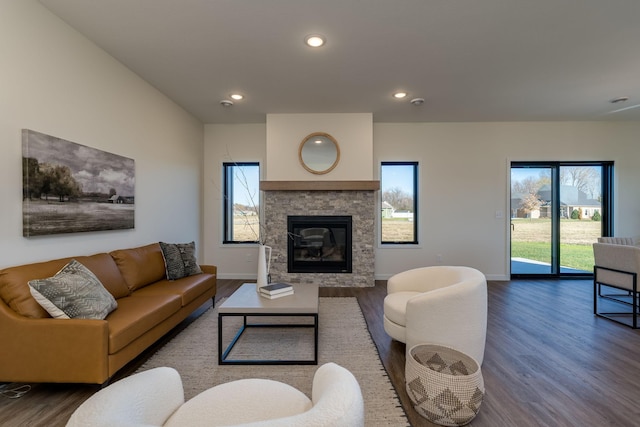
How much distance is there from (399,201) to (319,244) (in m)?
1.69

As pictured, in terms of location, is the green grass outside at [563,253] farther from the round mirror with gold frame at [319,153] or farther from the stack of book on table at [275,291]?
the stack of book on table at [275,291]

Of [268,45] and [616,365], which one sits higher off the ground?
[268,45]

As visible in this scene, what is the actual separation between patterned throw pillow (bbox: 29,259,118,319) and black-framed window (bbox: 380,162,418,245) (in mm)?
4161

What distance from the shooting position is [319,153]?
15.2ft

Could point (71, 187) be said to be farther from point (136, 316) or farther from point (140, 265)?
point (136, 316)

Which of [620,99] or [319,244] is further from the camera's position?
[319,244]

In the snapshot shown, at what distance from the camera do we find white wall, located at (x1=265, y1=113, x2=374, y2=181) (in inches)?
182

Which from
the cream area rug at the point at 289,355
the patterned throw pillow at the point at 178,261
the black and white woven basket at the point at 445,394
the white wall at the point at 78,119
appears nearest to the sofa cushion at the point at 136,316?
the cream area rug at the point at 289,355

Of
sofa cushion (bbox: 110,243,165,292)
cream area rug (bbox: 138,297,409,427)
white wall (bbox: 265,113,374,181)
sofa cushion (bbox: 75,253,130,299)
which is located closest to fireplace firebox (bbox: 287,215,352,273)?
white wall (bbox: 265,113,374,181)

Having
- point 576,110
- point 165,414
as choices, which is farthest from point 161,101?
point 576,110

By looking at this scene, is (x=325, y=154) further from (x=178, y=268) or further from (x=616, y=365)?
(x=616, y=365)

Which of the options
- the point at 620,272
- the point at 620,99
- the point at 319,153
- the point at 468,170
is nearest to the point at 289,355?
the point at 319,153

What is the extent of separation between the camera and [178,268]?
3.36m

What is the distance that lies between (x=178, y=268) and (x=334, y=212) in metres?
2.46
